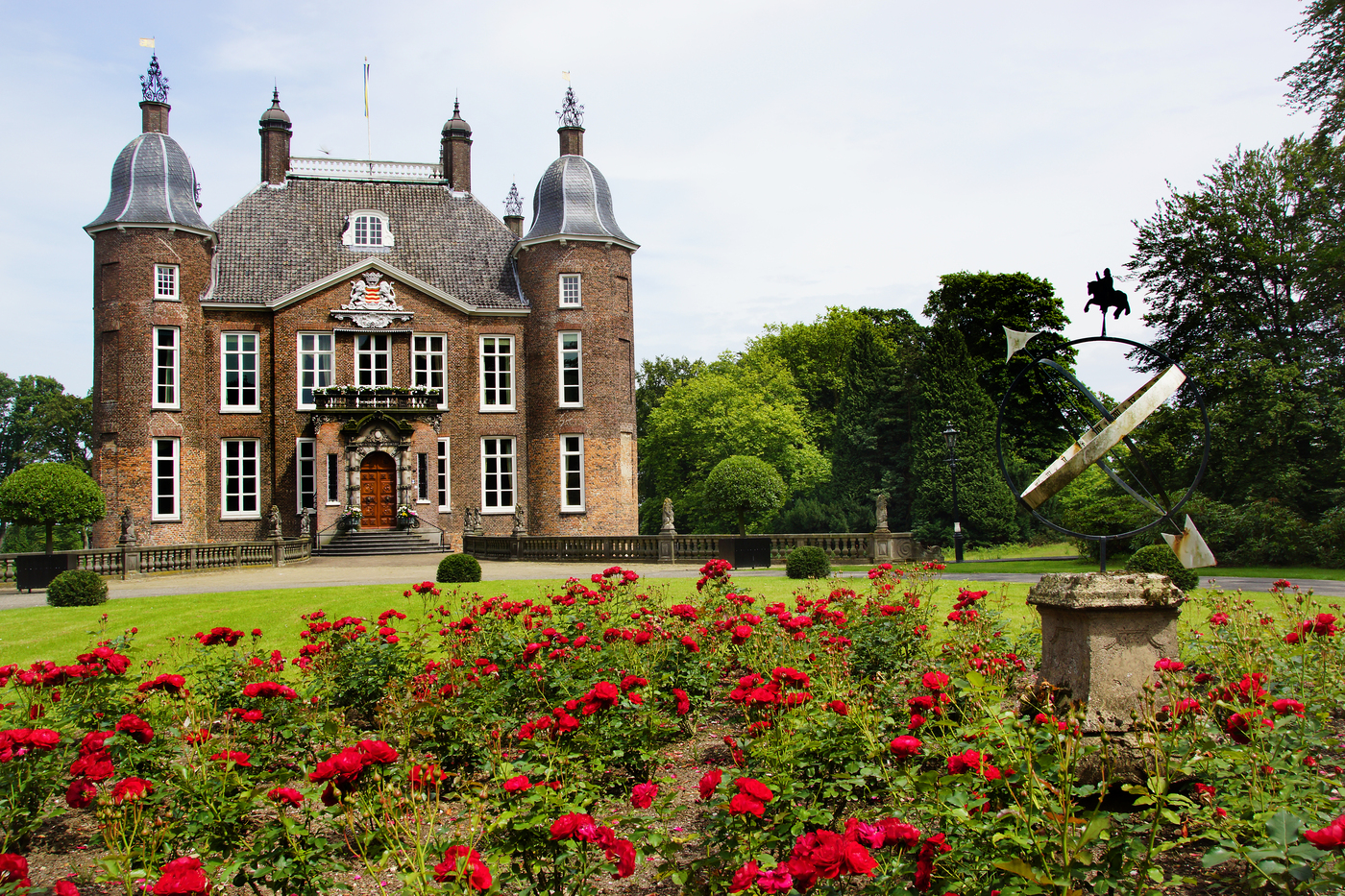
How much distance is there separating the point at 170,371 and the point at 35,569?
39.2 ft

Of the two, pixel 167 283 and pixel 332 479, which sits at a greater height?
pixel 167 283

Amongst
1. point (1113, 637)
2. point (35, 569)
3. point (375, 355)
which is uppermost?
point (375, 355)

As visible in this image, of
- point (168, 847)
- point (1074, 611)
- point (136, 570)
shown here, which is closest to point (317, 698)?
point (168, 847)

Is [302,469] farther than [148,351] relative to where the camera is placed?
Yes

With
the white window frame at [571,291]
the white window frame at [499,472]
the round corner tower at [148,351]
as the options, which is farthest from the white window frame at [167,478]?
the white window frame at [571,291]

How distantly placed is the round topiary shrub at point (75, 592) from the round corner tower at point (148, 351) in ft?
49.1

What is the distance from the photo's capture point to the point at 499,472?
3334 centimetres

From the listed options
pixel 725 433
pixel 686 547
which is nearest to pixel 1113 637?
pixel 686 547

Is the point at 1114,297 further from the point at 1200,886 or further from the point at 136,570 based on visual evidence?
the point at 136,570

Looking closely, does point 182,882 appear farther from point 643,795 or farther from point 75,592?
point 75,592

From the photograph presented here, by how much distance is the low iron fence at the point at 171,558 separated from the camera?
21484mm

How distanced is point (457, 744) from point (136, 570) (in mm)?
21043

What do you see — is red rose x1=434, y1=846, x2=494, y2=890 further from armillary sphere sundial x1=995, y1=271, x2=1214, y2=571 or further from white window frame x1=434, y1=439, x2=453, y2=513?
white window frame x1=434, y1=439, x2=453, y2=513

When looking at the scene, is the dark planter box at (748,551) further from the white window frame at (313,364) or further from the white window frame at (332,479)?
the white window frame at (313,364)
